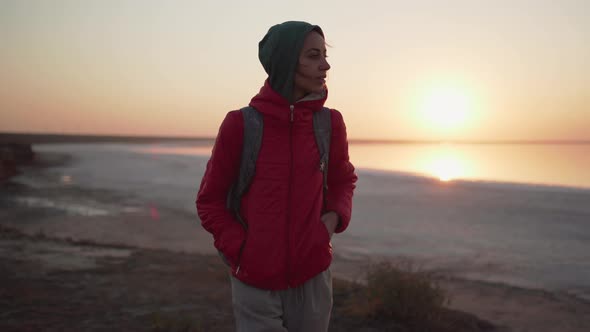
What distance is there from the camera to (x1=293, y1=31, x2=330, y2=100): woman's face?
190 centimetres

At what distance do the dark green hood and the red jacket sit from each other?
0.05 meters

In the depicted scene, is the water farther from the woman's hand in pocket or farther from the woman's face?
the woman's face

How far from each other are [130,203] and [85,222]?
3428 millimetres

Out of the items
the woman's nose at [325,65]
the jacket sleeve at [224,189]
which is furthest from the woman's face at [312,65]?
the jacket sleeve at [224,189]

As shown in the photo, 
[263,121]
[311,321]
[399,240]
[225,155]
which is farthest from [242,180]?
[399,240]

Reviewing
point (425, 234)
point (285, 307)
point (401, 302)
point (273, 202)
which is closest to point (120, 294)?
point (401, 302)

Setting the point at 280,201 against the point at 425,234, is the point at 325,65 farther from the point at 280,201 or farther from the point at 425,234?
the point at 425,234

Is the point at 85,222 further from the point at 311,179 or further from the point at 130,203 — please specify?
the point at 311,179

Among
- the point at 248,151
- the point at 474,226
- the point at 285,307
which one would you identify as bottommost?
the point at 474,226

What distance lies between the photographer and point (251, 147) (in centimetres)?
188

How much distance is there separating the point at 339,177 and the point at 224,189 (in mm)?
521

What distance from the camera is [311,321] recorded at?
192cm

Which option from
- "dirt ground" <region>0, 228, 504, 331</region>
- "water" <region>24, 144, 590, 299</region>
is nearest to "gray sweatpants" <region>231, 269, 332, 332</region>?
"dirt ground" <region>0, 228, 504, 331</region>

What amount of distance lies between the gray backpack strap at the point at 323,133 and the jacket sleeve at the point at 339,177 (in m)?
0.04
